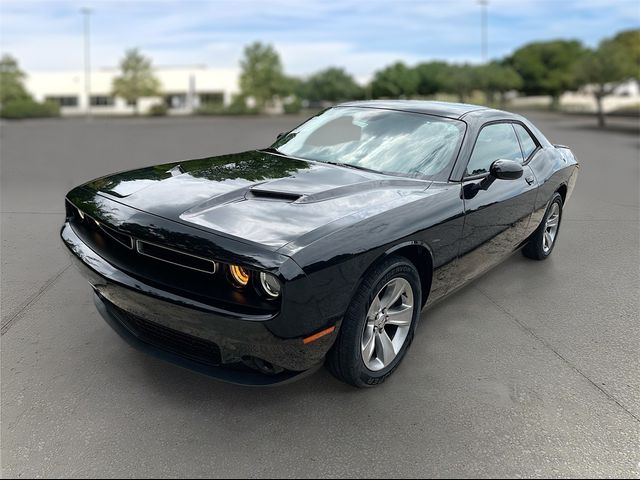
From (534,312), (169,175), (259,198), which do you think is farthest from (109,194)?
(534,312)

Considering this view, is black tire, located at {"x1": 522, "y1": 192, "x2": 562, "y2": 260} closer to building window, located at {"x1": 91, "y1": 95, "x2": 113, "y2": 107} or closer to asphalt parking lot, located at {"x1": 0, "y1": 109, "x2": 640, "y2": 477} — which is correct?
asphalt parking lot, located at {"x1": 0, "y1": 109, "x2": 640, "y2": 477}

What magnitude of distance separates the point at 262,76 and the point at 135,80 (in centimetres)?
1590

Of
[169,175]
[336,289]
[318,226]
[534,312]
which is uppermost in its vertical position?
[169,175]

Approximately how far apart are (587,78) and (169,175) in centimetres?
2869

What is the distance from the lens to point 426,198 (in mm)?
3332

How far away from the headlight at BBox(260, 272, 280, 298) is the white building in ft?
238

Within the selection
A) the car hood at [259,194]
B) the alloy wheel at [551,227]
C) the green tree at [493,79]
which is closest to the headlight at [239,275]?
the car hood at [259,194]

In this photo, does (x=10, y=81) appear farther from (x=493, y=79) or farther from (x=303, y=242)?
(x=303, y=242)

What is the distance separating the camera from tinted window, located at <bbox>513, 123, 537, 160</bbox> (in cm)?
487

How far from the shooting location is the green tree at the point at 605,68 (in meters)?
26.4

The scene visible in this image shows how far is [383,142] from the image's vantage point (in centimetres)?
405

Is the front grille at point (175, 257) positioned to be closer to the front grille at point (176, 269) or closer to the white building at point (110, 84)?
the front grille at point (176, 269)

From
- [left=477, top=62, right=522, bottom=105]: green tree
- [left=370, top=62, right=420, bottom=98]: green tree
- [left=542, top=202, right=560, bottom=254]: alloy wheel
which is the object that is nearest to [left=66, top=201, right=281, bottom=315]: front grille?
[left=542, top=202, right=560, bottom=254]: alloy wheel

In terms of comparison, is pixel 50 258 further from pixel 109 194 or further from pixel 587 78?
pixel 587 78
